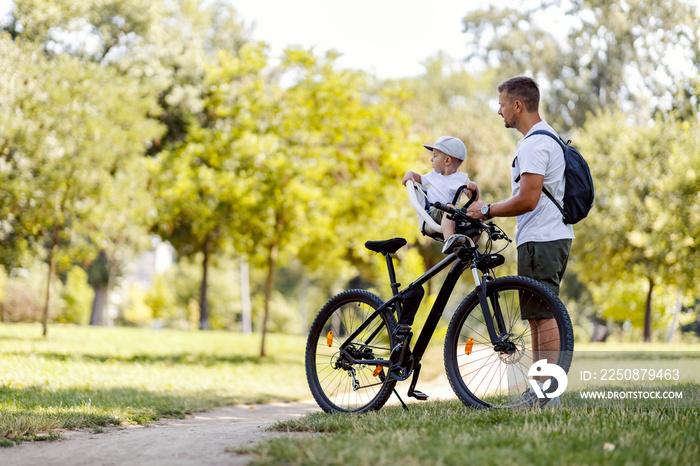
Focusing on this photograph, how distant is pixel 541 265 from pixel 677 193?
11951 millimetres

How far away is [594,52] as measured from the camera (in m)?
23.5

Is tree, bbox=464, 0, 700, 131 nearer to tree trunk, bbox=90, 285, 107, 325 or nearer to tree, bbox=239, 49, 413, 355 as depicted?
tree, bbox=239, 49, 413, 355

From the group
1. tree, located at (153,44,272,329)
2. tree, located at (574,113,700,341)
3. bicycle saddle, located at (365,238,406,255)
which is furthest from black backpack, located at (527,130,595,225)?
tree, located at (574,113,700,341)

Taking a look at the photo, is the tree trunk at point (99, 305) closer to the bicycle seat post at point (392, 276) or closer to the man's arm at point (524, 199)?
the bicycle seat post at point (392, 276)

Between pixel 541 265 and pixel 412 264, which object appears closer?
pixel 541 265

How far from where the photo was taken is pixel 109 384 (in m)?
8.60

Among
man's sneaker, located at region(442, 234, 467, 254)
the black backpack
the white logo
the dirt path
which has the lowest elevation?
the dirt path

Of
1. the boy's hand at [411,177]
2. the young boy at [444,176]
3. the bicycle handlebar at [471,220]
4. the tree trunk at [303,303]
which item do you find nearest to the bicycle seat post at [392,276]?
the young boy at [444,176]

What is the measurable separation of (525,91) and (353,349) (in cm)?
230

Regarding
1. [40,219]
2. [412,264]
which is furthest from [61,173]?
[412,264]

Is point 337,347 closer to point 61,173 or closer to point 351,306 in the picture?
point 351,306

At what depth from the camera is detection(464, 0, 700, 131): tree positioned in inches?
617

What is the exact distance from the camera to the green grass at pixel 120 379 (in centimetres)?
585

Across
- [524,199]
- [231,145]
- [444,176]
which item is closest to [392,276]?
[444,176]
